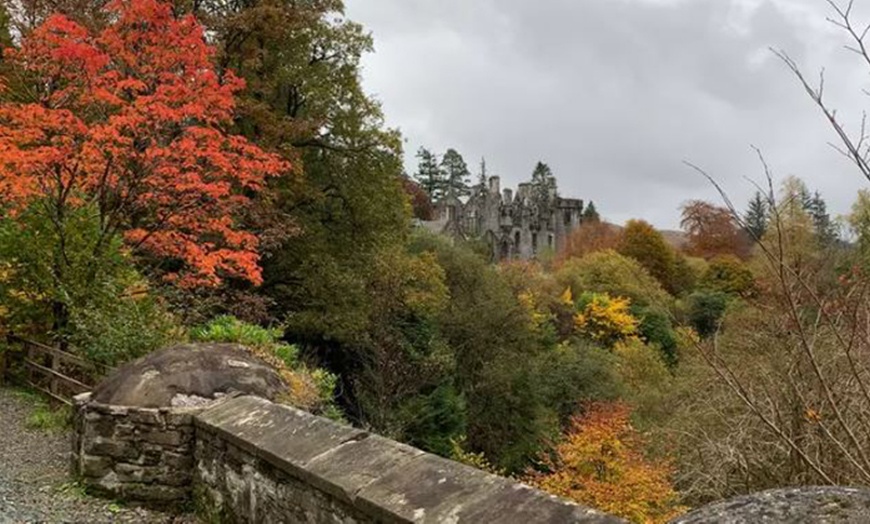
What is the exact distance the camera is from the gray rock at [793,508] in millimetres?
1694

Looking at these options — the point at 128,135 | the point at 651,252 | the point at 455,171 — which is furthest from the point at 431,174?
the point at 128,135

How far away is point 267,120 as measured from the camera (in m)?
16.0

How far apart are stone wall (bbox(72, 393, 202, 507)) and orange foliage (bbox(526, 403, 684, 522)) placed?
8.57 metres

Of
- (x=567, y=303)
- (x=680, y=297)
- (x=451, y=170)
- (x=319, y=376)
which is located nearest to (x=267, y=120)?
(x=319, y=376)

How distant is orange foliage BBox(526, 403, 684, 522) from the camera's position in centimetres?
1237

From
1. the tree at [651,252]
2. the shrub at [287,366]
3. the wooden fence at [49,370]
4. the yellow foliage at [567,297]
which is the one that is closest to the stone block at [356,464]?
the shrub at [287,366]

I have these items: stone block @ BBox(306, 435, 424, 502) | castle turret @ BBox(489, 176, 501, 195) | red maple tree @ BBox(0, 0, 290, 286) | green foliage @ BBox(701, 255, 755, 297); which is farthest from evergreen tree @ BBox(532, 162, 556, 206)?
stone block @ BBox(306, 435, 424, 502)

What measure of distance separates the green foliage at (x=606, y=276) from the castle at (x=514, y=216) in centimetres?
2586

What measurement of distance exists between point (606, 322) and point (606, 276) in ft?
21.0

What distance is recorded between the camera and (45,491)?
477cm

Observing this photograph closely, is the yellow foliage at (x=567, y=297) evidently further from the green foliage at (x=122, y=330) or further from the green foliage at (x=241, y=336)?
the green foliage at (x=241, y=336)

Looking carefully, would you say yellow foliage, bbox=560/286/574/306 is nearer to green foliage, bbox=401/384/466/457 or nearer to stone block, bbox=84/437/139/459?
green foliage, bbox=401/384/466/457

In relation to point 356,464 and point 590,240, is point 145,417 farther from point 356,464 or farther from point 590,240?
point 590,240

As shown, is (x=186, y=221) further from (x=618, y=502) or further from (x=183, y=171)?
(x=618, y=502)
